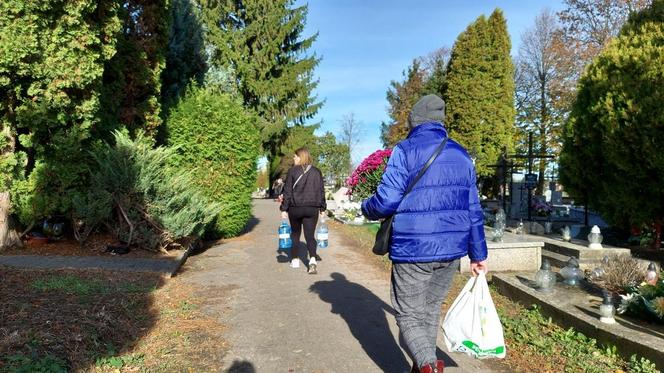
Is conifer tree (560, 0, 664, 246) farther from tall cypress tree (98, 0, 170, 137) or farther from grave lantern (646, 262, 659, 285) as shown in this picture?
tall cypress tree (98, 0, 170, 137)

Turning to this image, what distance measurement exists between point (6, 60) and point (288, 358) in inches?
232

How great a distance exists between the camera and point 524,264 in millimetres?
6984

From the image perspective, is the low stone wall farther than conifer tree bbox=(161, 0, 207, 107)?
No

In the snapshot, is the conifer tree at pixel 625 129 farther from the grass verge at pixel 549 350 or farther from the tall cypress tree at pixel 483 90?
the tall cypress tree at pixel 483 90

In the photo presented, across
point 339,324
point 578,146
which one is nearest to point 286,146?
point 578,146

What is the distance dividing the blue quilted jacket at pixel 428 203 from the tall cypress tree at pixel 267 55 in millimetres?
29837

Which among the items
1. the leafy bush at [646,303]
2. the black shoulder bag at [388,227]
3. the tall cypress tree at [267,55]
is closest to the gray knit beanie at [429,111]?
the black shoulder bag at [388,227]

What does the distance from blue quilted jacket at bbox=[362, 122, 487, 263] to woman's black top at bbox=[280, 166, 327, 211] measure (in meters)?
3.85

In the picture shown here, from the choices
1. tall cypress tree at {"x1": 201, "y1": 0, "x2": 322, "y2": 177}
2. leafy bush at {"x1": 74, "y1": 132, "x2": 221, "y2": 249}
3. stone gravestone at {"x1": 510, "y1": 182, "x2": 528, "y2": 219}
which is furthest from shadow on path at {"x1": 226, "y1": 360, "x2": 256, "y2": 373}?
tall cypress tree at {"x1": 201, "y1": 0, "x2": 322, "y2": 177}

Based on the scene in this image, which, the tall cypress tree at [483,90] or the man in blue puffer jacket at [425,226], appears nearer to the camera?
the man in blue puffer jacket at [425,226]

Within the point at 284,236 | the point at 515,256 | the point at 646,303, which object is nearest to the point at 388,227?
the point at 646,303

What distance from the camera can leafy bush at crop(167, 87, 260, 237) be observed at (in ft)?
31.8

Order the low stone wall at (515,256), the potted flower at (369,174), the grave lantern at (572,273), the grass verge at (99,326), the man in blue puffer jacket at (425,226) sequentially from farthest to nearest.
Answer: the potted flower at (369,174), the low stone wall at (515,256), the grave lantern at (572,273), the grass verge at (99,326), the man in blue puffer jacket at (425,226)

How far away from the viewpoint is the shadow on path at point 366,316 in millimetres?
3908
